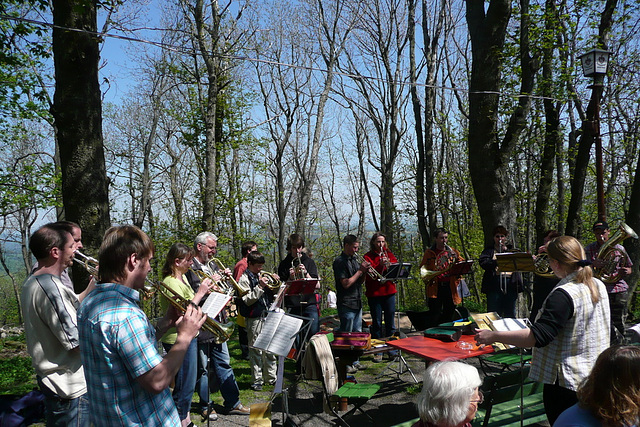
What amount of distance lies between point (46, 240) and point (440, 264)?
5724 mm

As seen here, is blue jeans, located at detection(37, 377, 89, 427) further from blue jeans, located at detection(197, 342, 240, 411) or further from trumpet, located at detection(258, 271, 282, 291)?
trumpet, located at detection(258, 271, 282, 291)

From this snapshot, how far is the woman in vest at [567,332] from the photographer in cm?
302

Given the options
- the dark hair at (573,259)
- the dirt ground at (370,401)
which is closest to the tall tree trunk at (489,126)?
the dirt ground at (370,401)

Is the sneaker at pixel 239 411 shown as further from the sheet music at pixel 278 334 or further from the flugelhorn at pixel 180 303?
the flugelhorn at pixel 180 303

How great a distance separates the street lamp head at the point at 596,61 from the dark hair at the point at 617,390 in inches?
270

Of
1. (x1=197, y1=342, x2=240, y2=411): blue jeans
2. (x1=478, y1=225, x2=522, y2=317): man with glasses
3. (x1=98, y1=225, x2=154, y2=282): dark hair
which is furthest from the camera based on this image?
(x1=478, y1=225, x2=522, y2=317): man with glasses

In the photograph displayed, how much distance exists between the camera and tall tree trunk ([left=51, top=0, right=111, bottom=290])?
519 centimetres

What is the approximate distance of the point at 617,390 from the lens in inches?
80.4

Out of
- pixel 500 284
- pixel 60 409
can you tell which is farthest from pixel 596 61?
pixel 60 409

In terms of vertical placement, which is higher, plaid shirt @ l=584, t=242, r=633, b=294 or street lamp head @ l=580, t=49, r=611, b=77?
street lamp head @ l=580, t=49, r=611, b=77

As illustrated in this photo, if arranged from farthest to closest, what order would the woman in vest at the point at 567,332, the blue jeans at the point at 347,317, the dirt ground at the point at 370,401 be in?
1. the blue jeans at the point at 347,317
2. the dirt ground at the point at 370,401
3. the woman in vest at the point at 567,332

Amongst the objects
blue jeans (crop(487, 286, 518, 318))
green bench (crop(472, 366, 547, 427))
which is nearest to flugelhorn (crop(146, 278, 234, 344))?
green bench (crop(472, 366, 547, 427))

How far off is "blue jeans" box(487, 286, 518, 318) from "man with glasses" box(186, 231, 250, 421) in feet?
13.1

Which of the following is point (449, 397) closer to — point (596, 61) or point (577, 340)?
point (577, 340)
